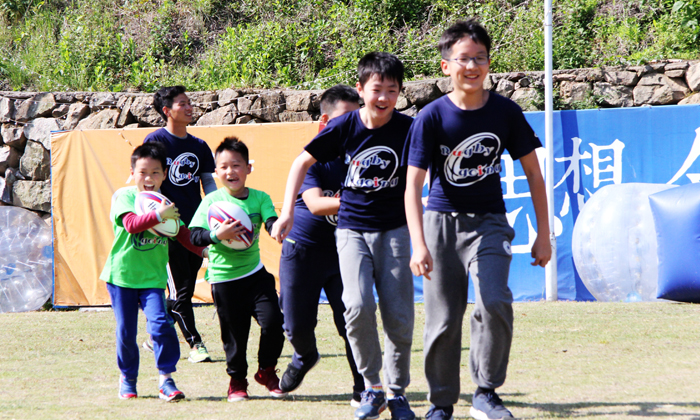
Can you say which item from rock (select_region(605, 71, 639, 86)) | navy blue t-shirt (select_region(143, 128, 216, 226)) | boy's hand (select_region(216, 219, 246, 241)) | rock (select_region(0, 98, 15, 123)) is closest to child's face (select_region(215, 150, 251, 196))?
boy's hand (select_region(216, 219, 246, 241))

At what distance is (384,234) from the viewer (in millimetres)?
2947

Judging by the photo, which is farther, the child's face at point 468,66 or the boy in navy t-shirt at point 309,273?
the boy in navy t-shirt at point 309,273

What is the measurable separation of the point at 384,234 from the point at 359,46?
7.32 m

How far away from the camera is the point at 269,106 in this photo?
8227 mm

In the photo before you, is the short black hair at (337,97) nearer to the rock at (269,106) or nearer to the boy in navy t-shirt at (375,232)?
the boy in navy t-shirt at (375,232)

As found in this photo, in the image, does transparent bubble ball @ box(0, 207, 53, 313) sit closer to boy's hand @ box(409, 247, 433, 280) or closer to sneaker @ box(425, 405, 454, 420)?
sneaker @ box(425, 405, 454, 420)

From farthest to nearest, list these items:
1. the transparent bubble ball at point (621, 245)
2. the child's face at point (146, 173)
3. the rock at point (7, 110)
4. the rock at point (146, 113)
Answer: the rock at point (7, 110) → the rock at point (146, 113) → the transparent bubble ball at point (621, 245) → the child's face at point (146, 173)

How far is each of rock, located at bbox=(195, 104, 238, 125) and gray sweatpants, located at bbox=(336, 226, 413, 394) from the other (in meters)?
5.61

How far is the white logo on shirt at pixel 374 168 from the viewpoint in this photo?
9.73 ft

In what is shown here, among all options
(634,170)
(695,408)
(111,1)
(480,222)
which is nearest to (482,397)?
(480,222)

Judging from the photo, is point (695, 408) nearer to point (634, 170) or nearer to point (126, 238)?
point (126, 238)

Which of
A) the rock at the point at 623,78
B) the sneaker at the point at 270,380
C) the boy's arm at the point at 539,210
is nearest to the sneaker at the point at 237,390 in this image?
the sneaker at the point at 270,380

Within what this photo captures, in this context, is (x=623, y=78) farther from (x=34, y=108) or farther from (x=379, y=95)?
(x=34, y=108)

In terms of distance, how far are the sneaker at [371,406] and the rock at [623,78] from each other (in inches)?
248
